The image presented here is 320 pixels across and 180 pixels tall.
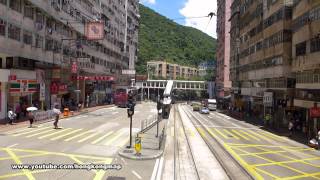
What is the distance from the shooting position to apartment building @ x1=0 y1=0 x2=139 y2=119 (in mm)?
46750

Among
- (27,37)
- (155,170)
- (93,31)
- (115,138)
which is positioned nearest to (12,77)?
(27,37)

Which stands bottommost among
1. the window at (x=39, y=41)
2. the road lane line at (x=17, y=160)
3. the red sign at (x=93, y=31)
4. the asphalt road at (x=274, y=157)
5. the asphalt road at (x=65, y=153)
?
the asphalt road at (x=274, y=157)

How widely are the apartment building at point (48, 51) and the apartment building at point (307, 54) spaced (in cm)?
3015

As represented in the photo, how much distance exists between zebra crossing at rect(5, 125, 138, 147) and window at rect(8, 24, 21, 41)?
39.7ft

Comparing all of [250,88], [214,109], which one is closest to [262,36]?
[250,88]

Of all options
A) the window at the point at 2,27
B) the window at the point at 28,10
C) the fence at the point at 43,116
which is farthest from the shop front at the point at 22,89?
the window at the point at 28,10

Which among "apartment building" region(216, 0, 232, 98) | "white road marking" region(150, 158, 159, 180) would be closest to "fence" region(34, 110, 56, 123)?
"white road marking" region(150, 158, 159, 180)

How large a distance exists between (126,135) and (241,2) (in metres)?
64.6

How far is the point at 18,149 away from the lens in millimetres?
26094

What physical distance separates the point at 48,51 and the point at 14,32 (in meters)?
11.0

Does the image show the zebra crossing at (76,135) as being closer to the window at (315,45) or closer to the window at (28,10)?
the window at (28,10)

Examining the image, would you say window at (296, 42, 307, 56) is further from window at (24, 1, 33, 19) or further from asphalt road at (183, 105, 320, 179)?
window at (24, 1, 33, 19)

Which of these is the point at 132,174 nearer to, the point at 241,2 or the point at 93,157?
the point at 93,157

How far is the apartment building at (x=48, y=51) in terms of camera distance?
1841 inches
